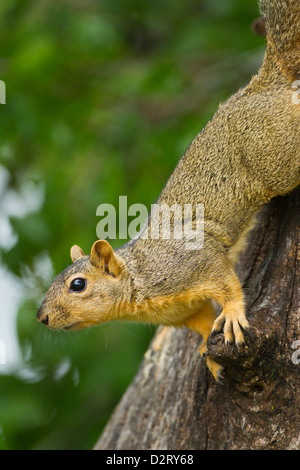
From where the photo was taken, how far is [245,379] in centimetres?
316

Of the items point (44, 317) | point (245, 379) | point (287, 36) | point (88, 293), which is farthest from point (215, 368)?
point (287, 36)

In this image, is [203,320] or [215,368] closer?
[215,368]

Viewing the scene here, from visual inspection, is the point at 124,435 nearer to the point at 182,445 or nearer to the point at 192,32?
the point at 182,445

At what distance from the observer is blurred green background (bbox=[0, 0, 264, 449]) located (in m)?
4.91

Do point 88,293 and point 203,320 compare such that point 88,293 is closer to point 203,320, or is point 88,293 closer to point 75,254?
point 75,254

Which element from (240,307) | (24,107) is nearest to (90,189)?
(24,107)

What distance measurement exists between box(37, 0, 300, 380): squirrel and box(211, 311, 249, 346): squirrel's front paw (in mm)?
132

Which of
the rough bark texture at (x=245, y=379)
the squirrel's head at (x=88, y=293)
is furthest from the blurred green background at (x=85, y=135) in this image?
the squirrel's head at (x=88, y=293)

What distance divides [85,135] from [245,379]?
2782 millimetres

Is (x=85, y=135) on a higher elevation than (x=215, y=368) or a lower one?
higher

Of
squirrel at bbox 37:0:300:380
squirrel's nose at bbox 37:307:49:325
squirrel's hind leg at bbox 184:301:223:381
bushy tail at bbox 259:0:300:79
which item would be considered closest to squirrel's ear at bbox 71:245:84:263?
squirrel at bbox 37:0:300:380

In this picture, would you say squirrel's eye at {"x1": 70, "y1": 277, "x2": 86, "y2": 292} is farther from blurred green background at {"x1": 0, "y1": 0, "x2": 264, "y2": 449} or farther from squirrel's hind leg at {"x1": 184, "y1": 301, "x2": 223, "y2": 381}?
blurred green background at {"x1": 0, "y1": 0, "x2": 264, "y2": 449}

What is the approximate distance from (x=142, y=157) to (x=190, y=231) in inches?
67.0

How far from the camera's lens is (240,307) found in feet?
10.7
